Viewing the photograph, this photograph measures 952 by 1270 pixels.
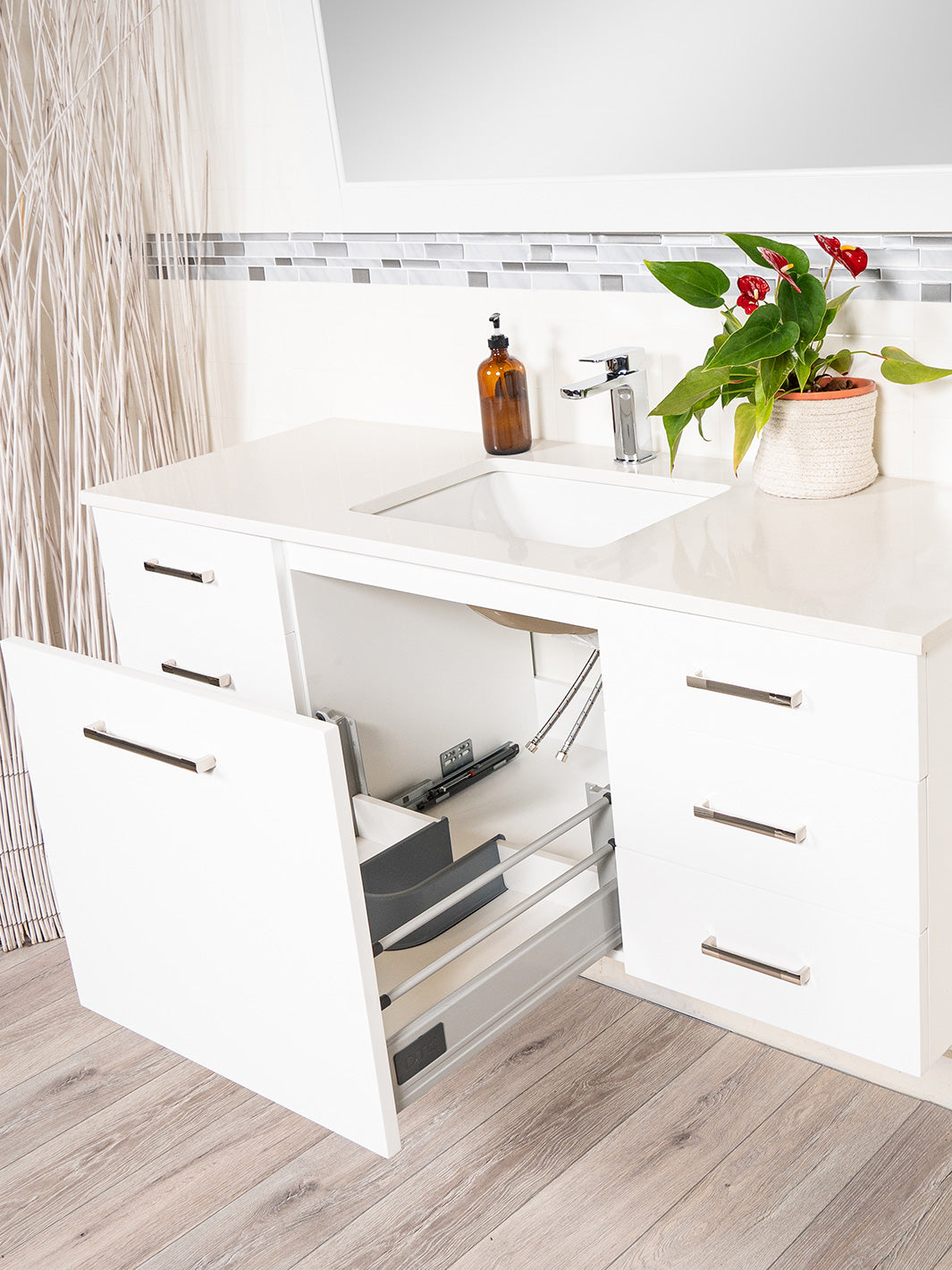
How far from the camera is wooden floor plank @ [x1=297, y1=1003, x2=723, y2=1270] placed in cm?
173

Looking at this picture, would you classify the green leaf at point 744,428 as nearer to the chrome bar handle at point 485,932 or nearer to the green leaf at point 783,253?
the green leaf at point 783,253

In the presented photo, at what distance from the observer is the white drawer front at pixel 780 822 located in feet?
4.26

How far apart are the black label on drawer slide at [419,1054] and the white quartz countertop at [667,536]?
50cm

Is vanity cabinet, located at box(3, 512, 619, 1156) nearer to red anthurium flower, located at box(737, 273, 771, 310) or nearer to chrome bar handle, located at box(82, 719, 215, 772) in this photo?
chrome bar handle, located at box(82, 719, 215, 772)

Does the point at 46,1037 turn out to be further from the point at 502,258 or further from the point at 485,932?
the point at 502,258

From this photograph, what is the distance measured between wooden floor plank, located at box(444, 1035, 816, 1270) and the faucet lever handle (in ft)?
3.44

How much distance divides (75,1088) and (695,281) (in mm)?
1544

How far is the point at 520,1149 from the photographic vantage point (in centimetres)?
187

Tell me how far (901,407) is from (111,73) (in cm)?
156

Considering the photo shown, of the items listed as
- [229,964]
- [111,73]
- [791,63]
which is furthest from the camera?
[111,73]

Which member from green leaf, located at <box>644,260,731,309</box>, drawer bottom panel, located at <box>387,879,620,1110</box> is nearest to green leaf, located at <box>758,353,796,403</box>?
green leaf, located at <box>644,260,731,309</box>

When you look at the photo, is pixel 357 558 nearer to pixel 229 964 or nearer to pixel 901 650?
pixel 229 964

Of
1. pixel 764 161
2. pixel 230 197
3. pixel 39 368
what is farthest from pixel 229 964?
pixel 230 197

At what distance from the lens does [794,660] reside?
1.31 metres
